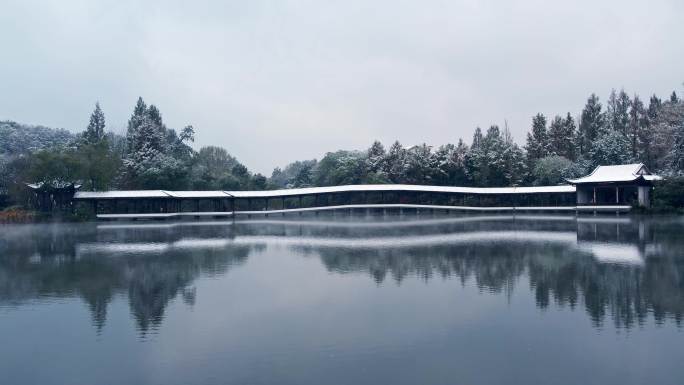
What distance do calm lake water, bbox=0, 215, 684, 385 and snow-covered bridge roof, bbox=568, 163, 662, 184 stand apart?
16309mm

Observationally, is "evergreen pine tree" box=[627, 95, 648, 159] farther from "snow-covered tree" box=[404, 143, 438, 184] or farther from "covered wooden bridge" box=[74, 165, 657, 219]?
"snow-covered tree" box=[404, 143, 438, 184]

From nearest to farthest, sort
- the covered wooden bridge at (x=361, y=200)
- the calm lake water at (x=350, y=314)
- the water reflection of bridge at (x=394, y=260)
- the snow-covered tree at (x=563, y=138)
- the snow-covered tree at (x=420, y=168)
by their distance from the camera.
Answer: the calm lake water at (x=350, y=314) → the water reflection of bridge at (x=394, y=260) → the covered wooden bridge at (x=361, y=200) → the snow-covered tree at (x=420, y=168) → the snow-covered tree at (x=563, y=138)

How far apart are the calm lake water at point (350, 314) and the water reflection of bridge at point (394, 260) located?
8cm

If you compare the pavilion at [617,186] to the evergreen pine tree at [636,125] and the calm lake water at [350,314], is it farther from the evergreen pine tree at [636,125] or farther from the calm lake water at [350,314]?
the calm lake water at [350,314]

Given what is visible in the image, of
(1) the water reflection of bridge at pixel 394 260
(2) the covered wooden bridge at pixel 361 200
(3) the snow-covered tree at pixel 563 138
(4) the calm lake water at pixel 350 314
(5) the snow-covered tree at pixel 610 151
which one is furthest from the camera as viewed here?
(3) the snow-covered tree at pixel 563 138

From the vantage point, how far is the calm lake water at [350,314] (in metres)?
7.78

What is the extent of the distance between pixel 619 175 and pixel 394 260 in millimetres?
25223

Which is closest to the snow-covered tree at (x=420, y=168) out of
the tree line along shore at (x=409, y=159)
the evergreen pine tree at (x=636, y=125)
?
the tree line along shore at (x=409, y=159)

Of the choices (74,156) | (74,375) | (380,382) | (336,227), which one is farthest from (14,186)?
(380,382)

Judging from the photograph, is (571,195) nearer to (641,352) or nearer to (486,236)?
(486,236)

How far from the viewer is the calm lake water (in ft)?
25.5

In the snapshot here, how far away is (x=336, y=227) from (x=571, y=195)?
18802 mm

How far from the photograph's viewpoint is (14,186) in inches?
1496

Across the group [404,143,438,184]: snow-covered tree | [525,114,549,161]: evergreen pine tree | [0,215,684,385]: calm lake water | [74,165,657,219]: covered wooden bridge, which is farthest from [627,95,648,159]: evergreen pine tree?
[0,215,684,385]: calm lake water
